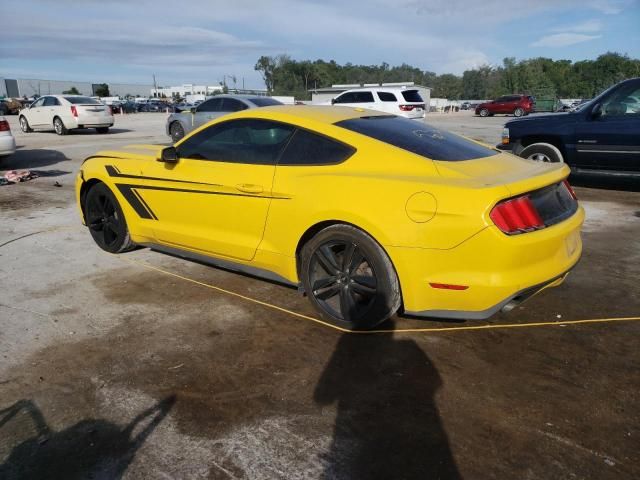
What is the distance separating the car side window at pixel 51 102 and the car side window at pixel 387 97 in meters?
12.4

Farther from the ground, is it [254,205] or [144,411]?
[254,205]

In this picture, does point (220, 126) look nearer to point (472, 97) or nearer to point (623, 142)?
point (623, 142)

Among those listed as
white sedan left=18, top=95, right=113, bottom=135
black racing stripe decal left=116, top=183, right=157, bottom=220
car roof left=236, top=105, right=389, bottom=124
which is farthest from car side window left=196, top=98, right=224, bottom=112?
car roof left=236, top=105, right=389, bottom=124

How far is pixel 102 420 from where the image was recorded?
2.59 metres

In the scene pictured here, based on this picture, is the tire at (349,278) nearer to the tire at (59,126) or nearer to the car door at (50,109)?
the tire at (59,126)

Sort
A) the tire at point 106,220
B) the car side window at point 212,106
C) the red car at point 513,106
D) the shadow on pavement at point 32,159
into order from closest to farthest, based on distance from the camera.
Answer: the tire at point 106,220
the shadow on pavement at point 32,159
the car side window at point 212,106
the red car at point 513,106

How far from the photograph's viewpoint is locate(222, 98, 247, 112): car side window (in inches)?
535

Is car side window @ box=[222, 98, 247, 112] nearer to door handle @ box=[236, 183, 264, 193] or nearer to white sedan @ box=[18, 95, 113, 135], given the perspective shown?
white sedan @ box=[18, 95, 113, 135]

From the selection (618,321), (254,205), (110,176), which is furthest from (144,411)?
(618,321)

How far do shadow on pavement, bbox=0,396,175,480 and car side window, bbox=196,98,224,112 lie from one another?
12.8m

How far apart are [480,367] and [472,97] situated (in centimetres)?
12816

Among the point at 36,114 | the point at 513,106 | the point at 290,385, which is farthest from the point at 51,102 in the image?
the point at 513,106

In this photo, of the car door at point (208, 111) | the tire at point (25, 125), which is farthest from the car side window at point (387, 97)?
the tire at point (25, 125)

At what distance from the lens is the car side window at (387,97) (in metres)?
19.7
